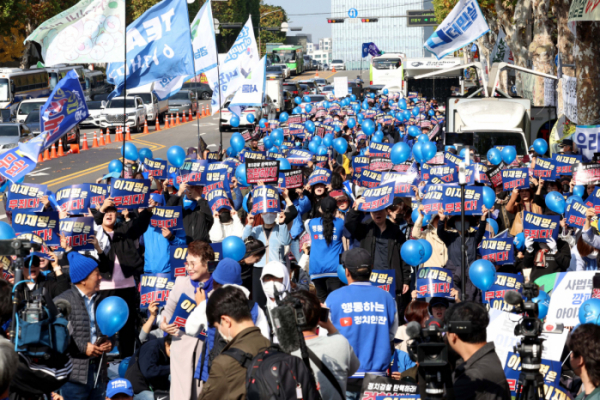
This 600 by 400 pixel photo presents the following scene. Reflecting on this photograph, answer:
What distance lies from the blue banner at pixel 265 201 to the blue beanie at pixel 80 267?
2.92m

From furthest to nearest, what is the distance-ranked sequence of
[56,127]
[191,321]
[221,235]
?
[56,127] < [221,235] < [191,321]

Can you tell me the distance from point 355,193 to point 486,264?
504 cm

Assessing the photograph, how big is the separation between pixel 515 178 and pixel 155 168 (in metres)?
4.96

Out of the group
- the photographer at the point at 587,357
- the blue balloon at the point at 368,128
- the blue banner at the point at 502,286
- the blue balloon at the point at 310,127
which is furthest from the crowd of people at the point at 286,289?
the blue balloon at the point at 310,127

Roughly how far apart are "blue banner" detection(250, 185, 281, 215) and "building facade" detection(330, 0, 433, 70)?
17901 cm

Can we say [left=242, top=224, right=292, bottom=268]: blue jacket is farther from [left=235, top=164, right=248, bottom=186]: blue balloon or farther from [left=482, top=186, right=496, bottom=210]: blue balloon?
[left=235, top=164, right=248, bottom=186]: blue balloon

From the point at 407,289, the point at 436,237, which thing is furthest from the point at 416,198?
the point at 407,289

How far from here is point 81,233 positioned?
25.2ft

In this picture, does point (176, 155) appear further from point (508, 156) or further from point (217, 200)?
point (508, 156)

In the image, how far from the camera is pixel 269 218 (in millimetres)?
8625

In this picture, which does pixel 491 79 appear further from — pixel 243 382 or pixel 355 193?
pixel 243 382

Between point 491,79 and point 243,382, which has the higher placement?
point 491,79

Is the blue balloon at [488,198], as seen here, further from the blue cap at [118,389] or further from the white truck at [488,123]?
the white truck at [488,123]

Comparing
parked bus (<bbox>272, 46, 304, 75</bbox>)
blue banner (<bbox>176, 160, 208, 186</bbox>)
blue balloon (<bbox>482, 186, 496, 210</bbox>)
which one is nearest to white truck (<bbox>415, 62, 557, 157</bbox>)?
blue balloon (<bbox>482, 186, 496, 210</bbox>)
